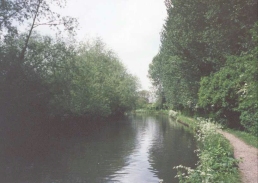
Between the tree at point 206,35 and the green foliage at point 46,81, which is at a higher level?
the tree at point 206,35

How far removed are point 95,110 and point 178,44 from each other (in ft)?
56.5

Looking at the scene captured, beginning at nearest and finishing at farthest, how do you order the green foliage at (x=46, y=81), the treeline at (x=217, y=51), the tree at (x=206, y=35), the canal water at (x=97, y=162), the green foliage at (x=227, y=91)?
the canal water at (x=97, y=162), the green foliage at (x=227, y=91), the treeline at (x=217, y=51), the tree at (x=206, y=35), the green foliage at (x=46, y=81)

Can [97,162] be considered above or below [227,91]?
below

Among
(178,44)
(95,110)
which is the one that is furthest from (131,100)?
(178,44)

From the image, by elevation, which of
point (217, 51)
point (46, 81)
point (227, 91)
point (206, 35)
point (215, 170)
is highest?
point (206, 35)

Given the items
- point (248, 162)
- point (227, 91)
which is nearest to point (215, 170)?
point (248, 162)

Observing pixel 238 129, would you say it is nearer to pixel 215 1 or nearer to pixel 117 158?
pixel 215 1

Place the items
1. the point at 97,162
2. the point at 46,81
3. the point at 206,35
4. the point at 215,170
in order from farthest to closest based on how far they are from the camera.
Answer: the point at 46,81 < the point at 206,35 < the point at 97,162 < the point at 215,170

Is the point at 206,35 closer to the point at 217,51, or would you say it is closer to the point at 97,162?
the point at 217,51

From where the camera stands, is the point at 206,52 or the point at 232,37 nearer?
the point at 232,37

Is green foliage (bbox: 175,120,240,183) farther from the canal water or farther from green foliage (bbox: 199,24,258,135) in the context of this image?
green foliage (bbox: 199,24,258,135)

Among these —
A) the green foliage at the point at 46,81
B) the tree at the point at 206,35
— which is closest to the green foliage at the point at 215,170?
the tree at the point at 206,35

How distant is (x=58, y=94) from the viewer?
101ft

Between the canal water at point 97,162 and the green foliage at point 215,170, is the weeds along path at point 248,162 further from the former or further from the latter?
the canal water at point 97,162
